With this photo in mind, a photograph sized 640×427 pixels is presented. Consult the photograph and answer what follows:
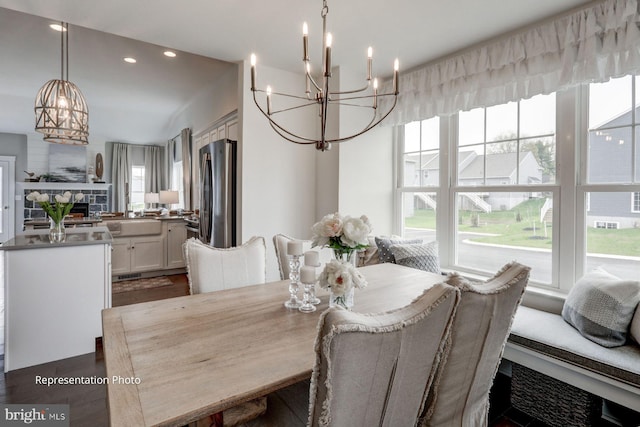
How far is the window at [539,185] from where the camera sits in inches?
82.9

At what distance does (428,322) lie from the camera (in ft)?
2.61

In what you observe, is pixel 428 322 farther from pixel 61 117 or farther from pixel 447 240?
pixel 61 117

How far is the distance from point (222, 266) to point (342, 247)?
80cm

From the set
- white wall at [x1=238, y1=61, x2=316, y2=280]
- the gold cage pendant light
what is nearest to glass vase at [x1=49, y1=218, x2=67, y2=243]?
the gold cage pendant light

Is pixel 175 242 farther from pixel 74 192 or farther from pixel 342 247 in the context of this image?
pixel 74 192

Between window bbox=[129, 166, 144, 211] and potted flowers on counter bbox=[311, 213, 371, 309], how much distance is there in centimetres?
909

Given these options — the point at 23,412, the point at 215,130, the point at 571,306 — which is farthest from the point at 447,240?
the point at 215,130

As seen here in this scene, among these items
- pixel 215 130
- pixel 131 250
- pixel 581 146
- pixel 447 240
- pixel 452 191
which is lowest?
pixel 131 250

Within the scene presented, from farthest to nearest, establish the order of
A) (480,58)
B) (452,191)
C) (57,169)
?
(57,169), (452,191), (480,58)

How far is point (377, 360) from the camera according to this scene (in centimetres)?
73

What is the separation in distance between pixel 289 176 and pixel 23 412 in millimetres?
2531

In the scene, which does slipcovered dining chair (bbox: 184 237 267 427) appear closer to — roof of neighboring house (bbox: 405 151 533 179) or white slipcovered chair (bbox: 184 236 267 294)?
white slipcovered chair (bbox: 184 236 267 294)

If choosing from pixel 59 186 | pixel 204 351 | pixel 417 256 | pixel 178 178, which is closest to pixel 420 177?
pixel 417 256

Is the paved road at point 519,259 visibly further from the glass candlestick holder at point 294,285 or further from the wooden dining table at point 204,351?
the glass candlestick holder at point 294,285
